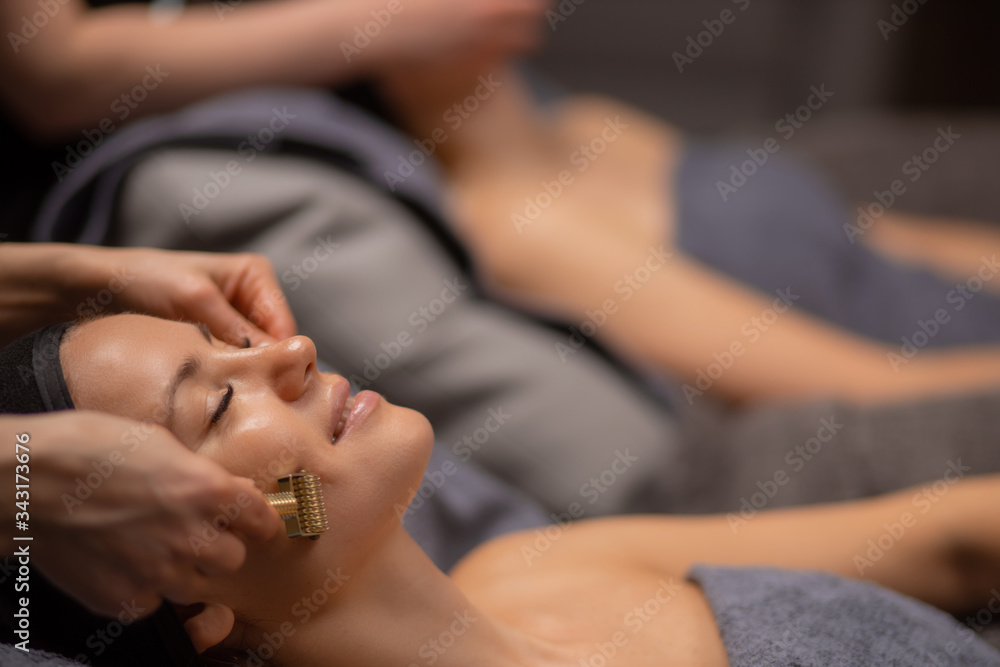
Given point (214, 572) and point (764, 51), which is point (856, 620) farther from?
point (764, 51)

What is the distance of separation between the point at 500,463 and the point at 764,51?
149 cm

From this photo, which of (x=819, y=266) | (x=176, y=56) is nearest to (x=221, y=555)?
(x=176, y=56)

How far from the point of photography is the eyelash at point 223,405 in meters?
0.42

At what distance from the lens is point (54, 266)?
468 millimetres

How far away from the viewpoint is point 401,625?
0.49 meters

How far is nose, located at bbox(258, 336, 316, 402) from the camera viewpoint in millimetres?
435
